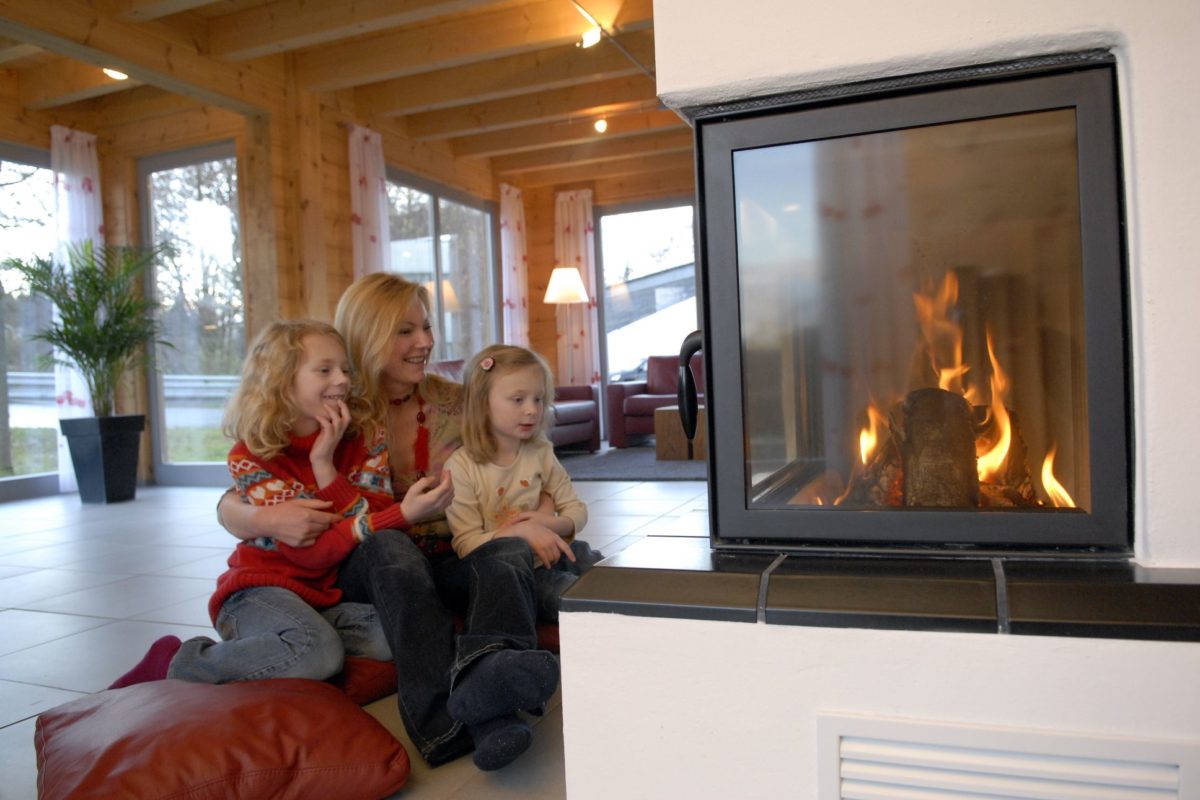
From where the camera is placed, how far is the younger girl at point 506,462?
187cm

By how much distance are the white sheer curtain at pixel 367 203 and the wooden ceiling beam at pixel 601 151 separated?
5.39 feet

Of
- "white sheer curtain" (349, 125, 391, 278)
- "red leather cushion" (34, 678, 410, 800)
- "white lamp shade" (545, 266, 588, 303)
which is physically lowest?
"red leather cushion" (34, 678, 410, 800)

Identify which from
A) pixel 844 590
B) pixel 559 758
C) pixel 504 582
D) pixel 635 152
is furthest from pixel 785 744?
pixel 635 152

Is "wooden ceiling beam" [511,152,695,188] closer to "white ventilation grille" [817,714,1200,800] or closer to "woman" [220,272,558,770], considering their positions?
"woman" [220,272,558,770]

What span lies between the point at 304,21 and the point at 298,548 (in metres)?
3.64

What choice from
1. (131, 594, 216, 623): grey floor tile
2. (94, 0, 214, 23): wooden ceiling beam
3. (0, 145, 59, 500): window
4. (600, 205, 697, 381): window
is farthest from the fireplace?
(600, 205, 697, 381): window

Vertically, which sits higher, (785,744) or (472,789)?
(785,744)

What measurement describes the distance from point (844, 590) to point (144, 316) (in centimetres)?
600

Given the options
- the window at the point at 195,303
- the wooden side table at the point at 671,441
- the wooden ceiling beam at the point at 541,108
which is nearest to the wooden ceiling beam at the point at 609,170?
the wooden ceiling beam at the point at 541,108

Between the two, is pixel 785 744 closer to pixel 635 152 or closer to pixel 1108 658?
pixel 1108 658

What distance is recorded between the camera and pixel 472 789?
4.30 ft

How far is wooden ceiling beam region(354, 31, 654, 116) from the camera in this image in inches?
197

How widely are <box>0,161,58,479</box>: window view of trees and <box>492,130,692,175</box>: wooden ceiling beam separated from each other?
336cm

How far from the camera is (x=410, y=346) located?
1918 millimetres
